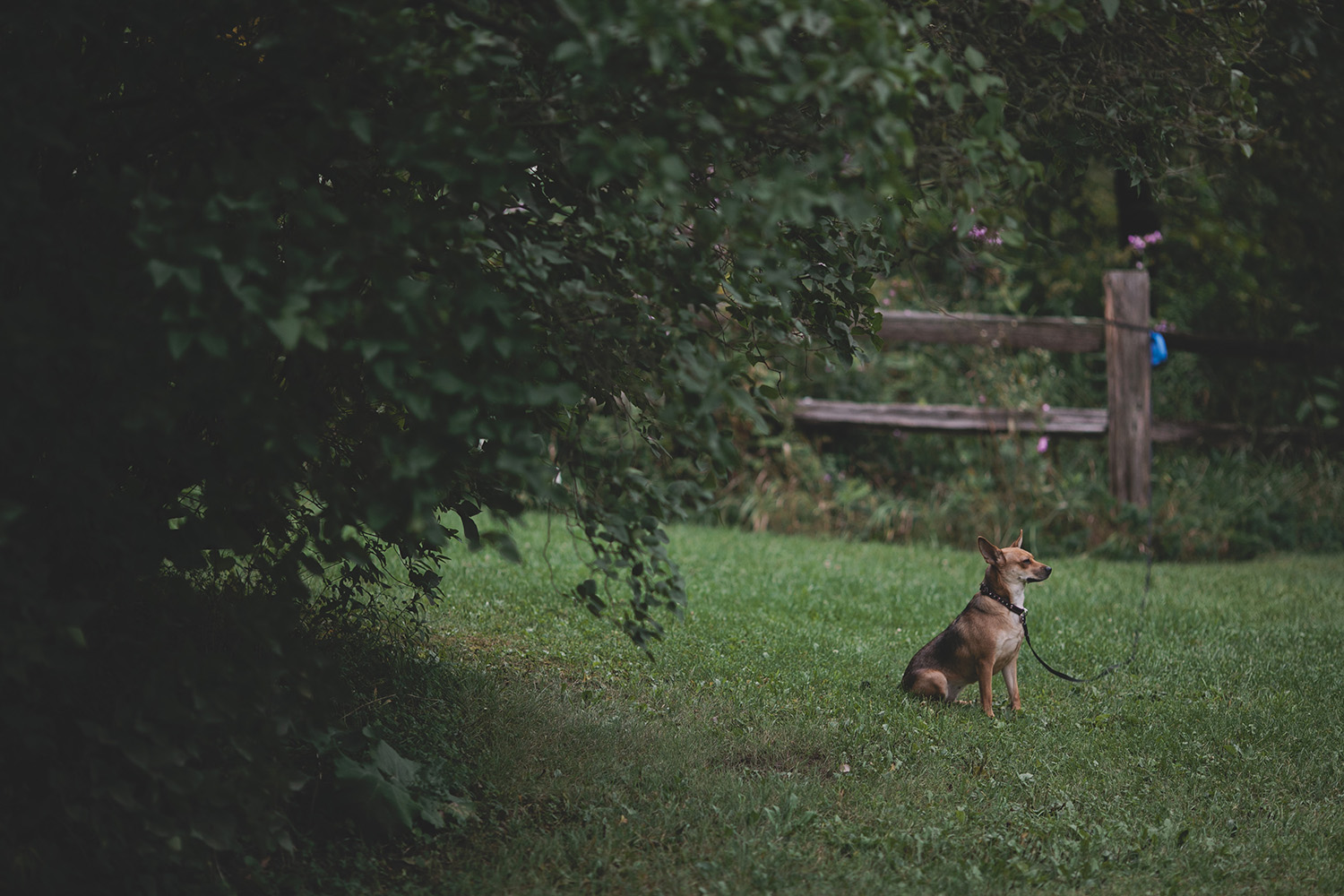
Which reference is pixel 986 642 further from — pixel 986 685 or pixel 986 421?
pixel 986 421

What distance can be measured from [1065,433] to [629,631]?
286 inches

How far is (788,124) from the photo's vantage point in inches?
129

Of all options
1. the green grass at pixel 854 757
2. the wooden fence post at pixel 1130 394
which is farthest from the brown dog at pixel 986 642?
the wooden fence post at pixel 1130 394

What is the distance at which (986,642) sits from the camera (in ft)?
16.7

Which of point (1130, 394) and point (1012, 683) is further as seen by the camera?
point (1130, 394)

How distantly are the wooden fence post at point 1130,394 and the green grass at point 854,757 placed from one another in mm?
2449

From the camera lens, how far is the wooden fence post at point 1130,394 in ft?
30.9

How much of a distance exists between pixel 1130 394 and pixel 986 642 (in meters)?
5.26

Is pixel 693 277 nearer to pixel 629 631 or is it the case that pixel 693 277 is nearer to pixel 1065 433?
pixel 629 631

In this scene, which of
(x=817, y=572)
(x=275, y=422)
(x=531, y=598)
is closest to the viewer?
(x=275, y=422)

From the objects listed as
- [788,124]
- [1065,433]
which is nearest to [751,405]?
[788,124]

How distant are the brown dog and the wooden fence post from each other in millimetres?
4652

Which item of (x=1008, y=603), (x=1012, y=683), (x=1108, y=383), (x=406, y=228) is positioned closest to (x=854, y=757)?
(x=1012, y=683)

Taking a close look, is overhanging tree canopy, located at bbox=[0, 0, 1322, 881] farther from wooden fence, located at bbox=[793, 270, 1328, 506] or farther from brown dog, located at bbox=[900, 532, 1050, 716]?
wooden fence, located at bbox=[793, 270, 1328, 506]
